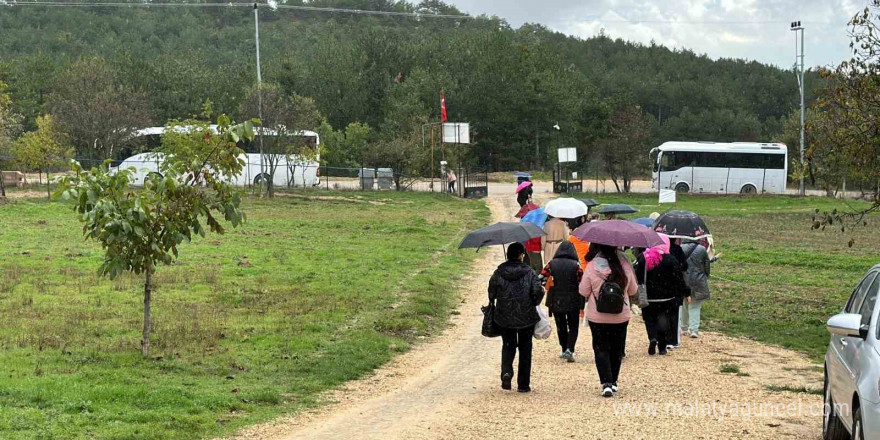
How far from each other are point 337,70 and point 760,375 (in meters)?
80.9

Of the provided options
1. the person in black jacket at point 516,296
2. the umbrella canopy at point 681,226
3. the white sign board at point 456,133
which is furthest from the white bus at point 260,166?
the person in black jacket at point 516,296

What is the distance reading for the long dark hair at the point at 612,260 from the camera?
448 inches

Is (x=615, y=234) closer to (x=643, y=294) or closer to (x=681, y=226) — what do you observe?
(x=643, y=294)

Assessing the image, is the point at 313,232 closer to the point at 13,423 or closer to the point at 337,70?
the point at 13,423

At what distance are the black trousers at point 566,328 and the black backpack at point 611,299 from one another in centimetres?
204

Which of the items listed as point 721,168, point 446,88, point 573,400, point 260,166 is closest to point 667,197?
point 721,168

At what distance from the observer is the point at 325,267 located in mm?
24125

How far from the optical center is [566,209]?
602 inches

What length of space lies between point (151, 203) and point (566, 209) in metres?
6.05

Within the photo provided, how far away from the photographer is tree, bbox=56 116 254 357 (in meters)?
12.4

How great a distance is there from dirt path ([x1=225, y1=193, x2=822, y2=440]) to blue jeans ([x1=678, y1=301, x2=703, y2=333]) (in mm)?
355

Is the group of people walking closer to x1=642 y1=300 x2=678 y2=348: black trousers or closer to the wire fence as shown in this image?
x1=642 y1=300 x2=678 y2=348: black trousers

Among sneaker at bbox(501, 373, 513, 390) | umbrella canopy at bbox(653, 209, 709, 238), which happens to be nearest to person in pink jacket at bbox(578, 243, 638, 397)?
sneaker at bbox(501, 373, 513, 390)

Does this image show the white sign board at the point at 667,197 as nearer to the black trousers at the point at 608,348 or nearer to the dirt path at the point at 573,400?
the dirt path at the point at 573,400
